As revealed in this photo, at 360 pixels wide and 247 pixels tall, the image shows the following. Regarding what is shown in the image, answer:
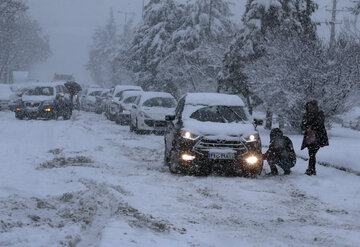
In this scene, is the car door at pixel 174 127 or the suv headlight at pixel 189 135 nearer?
the suv headlight at pixel 189 135

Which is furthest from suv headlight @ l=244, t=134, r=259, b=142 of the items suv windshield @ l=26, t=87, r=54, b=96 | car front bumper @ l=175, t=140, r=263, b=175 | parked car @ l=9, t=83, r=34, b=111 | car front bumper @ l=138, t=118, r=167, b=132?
parked car @ l=9, t=83, r=34, b=111

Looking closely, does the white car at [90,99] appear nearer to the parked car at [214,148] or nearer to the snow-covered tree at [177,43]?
the snow-covered tree at [177,43]

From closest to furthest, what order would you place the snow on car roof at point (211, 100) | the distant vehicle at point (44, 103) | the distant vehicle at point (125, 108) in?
the snow on car roof at point (211, 100), the distant vehicle at point (125, 108), the distant vehicle at point (44, 103)

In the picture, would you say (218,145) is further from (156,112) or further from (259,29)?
(259,29)

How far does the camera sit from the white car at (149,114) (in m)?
19.7

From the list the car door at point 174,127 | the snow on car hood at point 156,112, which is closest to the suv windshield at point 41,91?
the snow on car hood at point 156,112

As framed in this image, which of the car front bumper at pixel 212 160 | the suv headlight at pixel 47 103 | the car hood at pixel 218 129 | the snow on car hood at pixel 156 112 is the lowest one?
the suv headlight at pixel 47 103

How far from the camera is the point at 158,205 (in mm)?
7117

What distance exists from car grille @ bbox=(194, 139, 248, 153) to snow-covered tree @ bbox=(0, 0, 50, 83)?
5293cm

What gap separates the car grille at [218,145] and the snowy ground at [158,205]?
0.60 meters

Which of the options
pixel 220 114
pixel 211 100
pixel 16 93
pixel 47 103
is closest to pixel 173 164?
pixel 220 114

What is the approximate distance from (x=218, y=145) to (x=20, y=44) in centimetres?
7501

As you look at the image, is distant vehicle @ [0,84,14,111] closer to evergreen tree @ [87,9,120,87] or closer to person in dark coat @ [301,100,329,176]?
person in dark coat @ [301,100,329,176]

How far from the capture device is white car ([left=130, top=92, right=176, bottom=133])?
19.7 meters
